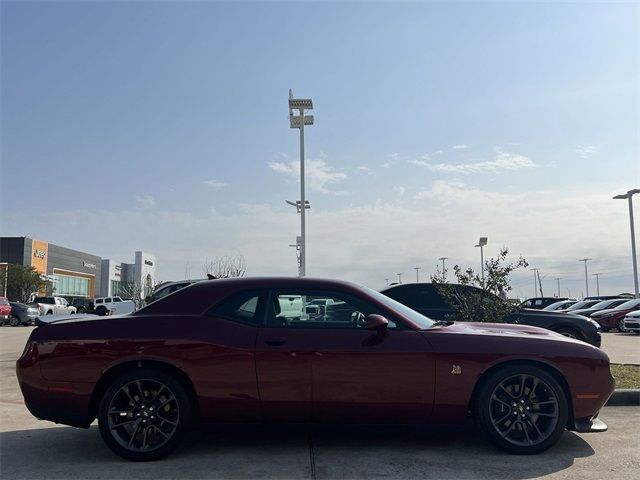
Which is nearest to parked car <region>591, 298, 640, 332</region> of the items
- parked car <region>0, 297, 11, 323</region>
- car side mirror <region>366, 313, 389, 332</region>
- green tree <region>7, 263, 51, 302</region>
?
car side mirror <region>366, 313, 389, 332</region>

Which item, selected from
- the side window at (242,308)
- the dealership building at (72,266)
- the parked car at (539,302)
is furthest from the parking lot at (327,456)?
the dealership building at (72,266)

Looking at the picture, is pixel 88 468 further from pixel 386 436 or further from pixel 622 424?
pixel 622 424

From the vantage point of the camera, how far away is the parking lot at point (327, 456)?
4375 millimetres

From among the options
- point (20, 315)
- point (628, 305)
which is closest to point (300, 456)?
point (628, 305)

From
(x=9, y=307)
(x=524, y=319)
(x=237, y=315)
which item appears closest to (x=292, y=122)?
(x=524, y=319)

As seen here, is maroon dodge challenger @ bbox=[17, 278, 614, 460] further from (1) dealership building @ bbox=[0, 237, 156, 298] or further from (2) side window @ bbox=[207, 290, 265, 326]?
(1) dealership building @ bbox=[0, 237, 156, 298]

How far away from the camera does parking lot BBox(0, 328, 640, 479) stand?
438 cm

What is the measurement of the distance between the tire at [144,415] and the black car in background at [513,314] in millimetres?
6229

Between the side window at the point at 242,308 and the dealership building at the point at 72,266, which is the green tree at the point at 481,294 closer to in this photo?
the side window at the point at 242,308

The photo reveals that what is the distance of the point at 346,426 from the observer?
15.8ft

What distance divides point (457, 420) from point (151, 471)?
8.30 ft

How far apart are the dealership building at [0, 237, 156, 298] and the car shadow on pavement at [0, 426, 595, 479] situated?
1741 inches

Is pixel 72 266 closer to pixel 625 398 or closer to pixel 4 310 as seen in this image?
pixel 4 310

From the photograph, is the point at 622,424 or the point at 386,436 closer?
the point at 386,436
